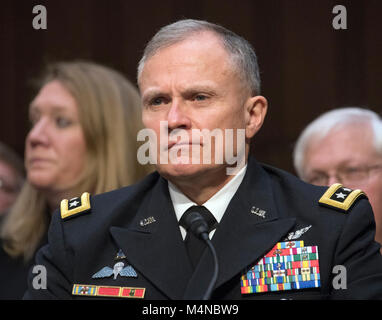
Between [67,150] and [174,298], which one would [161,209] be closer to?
[174,298]

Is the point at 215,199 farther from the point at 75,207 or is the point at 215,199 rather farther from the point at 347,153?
the point at 347,153

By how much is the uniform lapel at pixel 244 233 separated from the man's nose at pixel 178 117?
0.92ft

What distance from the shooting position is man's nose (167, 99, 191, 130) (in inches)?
73.2

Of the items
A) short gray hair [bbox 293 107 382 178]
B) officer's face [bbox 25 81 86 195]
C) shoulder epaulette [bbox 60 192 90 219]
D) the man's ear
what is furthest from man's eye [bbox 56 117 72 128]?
the man's ear

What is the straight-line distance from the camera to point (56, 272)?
1.95m

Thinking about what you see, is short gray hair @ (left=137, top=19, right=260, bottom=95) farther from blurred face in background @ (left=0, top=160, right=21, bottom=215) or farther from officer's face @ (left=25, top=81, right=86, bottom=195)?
Result: blurred face in background @ (left=0, top=160, right=21, bottom=215)

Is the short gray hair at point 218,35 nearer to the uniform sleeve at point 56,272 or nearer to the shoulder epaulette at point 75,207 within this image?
the shoulder epaulette at point 75,207

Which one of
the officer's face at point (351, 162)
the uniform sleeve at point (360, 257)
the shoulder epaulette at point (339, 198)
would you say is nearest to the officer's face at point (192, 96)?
→ the shoulder epaulette at point (339, 198)

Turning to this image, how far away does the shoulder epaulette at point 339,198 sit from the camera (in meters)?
1.88

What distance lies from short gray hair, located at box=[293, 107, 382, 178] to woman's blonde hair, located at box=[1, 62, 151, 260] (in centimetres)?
70

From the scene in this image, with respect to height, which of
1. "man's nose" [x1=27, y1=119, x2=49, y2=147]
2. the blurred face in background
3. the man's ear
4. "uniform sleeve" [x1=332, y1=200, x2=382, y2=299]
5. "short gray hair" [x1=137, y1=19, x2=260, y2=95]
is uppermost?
"short gray hair" [x1=137, y1=19, x2=260, y2=95]

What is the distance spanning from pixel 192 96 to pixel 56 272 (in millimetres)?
657

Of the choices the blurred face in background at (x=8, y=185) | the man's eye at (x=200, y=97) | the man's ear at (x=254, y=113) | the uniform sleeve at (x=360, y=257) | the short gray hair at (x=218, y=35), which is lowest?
the blurred face in background at (x=8, y=185)
